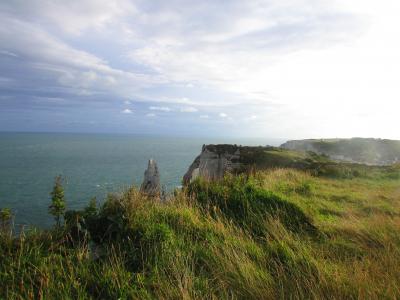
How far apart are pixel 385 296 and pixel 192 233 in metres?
3.81

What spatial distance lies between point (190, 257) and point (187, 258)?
0.18 feet

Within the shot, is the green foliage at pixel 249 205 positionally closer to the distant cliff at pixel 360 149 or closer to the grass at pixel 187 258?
the grass at pixel 187 258

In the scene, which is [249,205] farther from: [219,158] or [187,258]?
[219,158]

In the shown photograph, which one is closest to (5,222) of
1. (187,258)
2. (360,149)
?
(187,258)

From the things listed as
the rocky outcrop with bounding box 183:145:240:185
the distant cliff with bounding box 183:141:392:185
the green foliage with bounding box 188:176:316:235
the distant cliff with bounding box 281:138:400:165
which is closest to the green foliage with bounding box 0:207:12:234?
the green foliage with bounding box 188:176:316:235

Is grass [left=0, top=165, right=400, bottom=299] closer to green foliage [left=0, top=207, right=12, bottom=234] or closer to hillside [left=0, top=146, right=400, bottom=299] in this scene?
hillside [left=0, top=146, right=400, bottom=299]

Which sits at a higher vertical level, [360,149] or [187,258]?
[360,149]

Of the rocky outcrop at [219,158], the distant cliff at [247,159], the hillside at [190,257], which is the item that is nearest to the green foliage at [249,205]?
the hillside at [190,257]

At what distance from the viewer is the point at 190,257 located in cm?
537

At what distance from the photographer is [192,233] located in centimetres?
682

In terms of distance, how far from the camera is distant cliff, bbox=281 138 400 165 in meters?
79.0

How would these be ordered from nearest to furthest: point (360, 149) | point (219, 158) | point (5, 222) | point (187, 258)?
point (187, 258), point (5, 222), point (219, 158), point (360, 149)

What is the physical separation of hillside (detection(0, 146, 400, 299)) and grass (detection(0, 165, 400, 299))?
21mm

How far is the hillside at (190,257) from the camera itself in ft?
14.5
